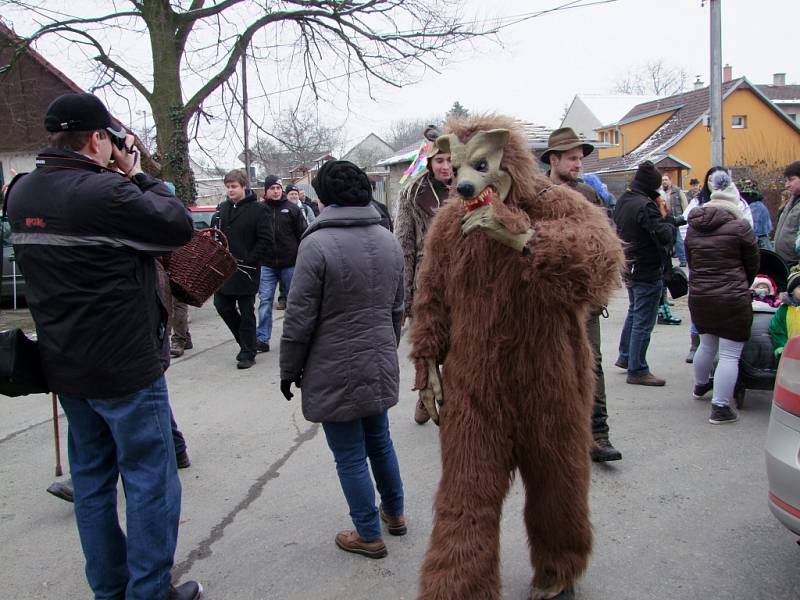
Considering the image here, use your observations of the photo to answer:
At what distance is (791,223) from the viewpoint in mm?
6363

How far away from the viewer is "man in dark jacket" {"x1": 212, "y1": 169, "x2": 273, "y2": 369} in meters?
7.05

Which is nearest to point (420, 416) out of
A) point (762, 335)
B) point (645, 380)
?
point (645, 380)

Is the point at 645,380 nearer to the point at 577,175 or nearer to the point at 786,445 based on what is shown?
the point at 577,175

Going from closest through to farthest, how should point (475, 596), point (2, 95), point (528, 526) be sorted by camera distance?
1. point (475, 596)
2. point (528, 526)
3. point (2, 95)

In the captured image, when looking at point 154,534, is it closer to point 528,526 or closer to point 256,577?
point 256,577

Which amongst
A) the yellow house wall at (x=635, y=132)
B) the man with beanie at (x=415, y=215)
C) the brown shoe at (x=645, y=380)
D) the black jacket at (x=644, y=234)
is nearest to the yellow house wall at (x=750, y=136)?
the yellow house wall at (x=635, y=132)

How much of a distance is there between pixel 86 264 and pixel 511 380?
1675mm

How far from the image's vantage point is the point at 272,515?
364 centimetres

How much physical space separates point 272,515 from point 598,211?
2512mm

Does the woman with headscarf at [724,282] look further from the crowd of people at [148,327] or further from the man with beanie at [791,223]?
the man with beanie at [791,223]

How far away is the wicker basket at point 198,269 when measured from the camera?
3.61m

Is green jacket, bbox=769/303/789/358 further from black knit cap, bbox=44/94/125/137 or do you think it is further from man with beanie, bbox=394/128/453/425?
black knit cap, bbox=44/94/125/137

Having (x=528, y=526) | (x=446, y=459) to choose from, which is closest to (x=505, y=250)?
(x=446, y=459)

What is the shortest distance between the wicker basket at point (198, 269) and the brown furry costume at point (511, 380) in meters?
1.66
